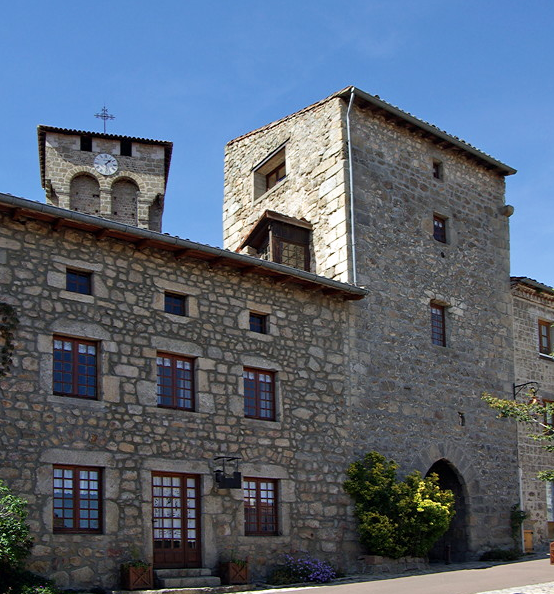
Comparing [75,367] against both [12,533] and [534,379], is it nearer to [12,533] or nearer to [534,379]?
[12,533]

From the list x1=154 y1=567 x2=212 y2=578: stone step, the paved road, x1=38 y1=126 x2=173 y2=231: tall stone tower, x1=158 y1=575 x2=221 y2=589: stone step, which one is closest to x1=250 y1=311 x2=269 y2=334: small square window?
x1=154 y1=567 x2=212 y2=578: stone step

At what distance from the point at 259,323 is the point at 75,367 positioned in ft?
13.9

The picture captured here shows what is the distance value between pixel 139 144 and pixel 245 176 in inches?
520

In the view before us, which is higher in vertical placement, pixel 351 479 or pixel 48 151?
pixel 48 151

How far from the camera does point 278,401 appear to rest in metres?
16.9

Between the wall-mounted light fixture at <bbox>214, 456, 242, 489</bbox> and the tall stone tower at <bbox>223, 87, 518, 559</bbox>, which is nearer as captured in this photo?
the wall-mounted light fixture at <bbox>214, 456, 242, 489</bbox>

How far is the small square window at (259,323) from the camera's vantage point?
17.1 meters

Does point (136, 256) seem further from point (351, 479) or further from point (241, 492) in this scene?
point (351, 479)

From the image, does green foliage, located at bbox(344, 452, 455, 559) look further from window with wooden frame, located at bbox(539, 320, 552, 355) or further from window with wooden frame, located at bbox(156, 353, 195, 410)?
window with wooden frame, located at bbox(539, 320, 552, 355)

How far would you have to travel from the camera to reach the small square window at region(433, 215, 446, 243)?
71.3 ft

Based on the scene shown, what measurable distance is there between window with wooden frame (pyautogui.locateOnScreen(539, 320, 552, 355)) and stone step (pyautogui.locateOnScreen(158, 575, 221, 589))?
508 inches

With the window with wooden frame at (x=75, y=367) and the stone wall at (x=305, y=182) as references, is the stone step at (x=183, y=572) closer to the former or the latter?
the window with wooden frame at (x=75, y=367)

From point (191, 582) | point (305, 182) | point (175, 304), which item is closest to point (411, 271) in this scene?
point (305, 182)

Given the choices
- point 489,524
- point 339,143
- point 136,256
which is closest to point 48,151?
point 339,143
